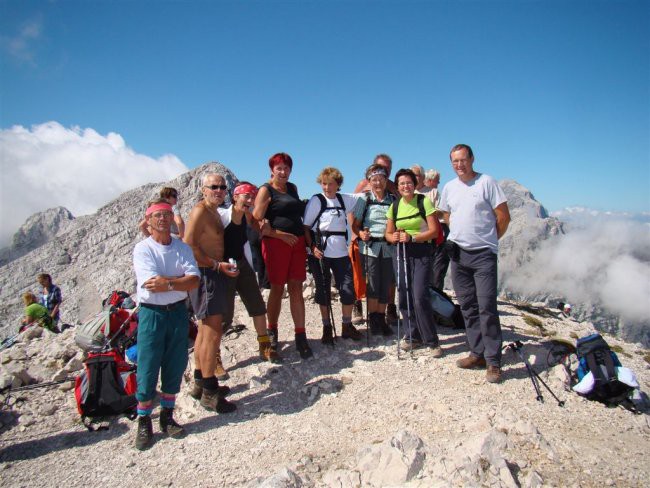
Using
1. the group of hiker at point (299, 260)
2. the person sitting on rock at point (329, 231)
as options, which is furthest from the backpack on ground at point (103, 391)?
the person sitting on rock at point (329, 231)

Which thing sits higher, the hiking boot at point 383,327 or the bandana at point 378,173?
the bandana at point 378,173

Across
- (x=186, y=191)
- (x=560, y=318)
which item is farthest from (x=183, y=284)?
(x=186, y=191)

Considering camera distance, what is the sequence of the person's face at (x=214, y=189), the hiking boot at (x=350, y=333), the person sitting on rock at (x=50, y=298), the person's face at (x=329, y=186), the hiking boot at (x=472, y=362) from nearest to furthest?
the person's face at (x=214, y=189), the hiking boot at (x=472, y=362), the person's face at (x=329, y=186), the hiking boot at (x=350, y=333), the person sitting on rock at (x=50, y=298)

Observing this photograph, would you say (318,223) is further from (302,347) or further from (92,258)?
(92,258)

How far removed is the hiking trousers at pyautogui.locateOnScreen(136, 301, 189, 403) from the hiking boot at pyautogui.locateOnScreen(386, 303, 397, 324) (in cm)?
455

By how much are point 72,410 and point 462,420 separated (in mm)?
5835

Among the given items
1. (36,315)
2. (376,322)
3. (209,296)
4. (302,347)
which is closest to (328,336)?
(302,347)

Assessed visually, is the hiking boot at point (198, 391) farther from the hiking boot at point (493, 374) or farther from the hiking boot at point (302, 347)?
the hiking boot at point (493, 374)

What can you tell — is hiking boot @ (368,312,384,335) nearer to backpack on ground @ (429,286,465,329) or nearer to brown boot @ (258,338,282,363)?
backpack on ground @ (429,286,465,329)

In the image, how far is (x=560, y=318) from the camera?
11.2 meters

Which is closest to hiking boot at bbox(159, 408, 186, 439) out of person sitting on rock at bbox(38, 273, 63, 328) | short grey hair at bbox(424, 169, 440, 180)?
short grey hair at bbox(424, 169, 440, 180)

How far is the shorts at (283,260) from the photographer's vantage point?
615cm

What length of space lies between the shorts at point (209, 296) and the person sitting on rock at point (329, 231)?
6.30ft

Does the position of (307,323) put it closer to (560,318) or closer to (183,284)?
(183,284)
